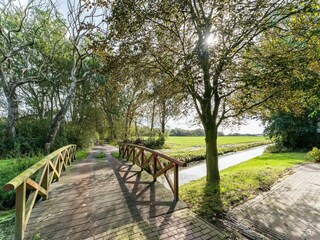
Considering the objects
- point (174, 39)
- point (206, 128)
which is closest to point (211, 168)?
point (206, 128)

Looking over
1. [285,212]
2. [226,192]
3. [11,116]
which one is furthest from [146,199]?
[11,116]

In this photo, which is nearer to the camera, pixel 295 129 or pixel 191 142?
pixel 295 129

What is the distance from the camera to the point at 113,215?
3463 mm

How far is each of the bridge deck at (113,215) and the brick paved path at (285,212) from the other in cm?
115

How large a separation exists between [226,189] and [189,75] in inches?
145

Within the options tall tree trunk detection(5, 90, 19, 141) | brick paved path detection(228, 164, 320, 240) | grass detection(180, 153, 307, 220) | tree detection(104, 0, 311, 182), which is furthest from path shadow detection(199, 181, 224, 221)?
tall tree trunk detection(5, 90, 19, 141)

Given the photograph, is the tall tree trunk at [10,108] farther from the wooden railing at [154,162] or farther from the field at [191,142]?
the field at [191,142]

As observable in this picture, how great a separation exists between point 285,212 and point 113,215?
393cm

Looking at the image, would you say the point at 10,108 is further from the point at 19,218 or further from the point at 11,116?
the point at 19,218

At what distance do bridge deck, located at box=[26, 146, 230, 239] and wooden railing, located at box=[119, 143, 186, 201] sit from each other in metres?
0.35

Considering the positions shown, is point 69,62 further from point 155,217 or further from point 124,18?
point 155,217

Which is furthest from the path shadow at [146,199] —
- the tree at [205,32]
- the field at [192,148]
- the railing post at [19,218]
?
the field at [192,148]

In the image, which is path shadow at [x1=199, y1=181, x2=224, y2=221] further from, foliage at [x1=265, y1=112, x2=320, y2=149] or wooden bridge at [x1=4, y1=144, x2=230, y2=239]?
foliage at [x1=265, y1=112, x2=320, y2=149]

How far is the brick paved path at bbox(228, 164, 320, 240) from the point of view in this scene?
3248 millimetres
